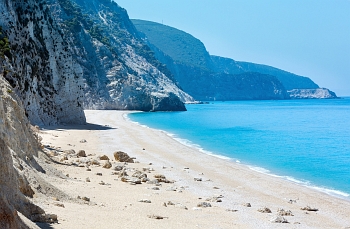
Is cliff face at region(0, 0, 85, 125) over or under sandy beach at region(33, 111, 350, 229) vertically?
over

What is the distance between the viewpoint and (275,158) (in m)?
30.7

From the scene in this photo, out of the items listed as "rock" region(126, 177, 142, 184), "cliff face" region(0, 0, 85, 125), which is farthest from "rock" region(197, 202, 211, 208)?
"cliff face" region(0, 0, 85, 125)

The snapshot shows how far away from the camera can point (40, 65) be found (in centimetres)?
3756

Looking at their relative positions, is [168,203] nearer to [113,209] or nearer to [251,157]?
[113,209]

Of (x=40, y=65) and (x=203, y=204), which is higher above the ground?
(x=40, y=65)

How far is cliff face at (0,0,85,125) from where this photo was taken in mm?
32656

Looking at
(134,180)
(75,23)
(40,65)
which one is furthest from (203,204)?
(75,23)

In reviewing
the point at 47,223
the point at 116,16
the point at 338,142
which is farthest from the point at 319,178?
the point at 116,16

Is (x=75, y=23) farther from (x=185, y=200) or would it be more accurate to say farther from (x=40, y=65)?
(x=185, y=200)

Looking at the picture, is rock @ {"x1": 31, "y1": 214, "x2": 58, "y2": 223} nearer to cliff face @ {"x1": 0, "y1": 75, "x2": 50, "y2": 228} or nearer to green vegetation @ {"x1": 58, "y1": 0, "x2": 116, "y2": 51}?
cliff face @ {"x1": 0, "y1": 75, "x2": 50, "y2": 228}

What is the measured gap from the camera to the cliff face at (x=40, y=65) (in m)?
32.7

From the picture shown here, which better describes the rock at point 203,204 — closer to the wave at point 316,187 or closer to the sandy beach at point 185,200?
the sandy beach at point 185,200

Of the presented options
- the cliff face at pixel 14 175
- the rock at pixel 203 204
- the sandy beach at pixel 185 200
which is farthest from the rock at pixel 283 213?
the cliff face at pixel 14 175

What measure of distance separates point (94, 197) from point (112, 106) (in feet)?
281
